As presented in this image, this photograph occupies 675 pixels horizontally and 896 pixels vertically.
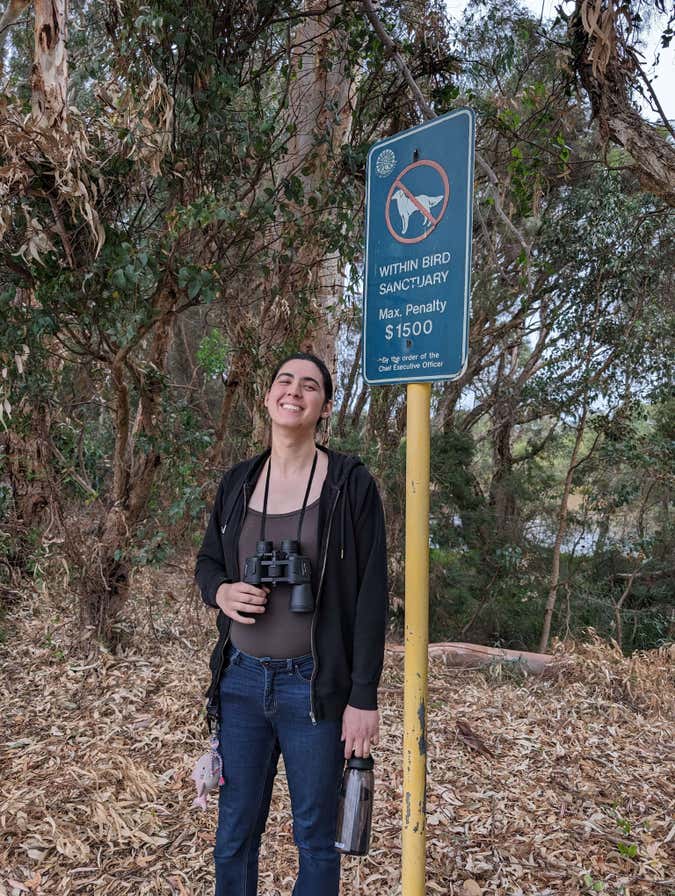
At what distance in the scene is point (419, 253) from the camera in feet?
5.80

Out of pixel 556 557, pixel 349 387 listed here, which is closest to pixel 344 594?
pixel 556 557

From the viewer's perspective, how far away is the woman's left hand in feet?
6.03

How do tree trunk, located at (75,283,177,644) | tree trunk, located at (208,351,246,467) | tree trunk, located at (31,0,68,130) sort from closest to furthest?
tree trunk, located at (75,283,177,644), tree trunk, located at (31,0,68,130), tree trunk, located at (208,351,246,467)

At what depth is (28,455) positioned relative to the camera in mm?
5551

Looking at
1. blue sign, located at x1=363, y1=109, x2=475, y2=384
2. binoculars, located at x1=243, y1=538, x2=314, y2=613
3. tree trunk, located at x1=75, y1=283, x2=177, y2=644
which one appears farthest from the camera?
tree trunk, located at x1=75, y1=283, x2=177, y2=644

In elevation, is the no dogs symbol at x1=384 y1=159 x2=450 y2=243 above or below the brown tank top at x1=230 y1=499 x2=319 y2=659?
above

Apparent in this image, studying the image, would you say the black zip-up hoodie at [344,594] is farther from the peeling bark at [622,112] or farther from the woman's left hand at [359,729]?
the peeling bark at [622,112]

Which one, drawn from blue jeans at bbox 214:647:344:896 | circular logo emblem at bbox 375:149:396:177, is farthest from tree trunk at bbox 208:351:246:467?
blue jeans at bbox 214:647:344:896

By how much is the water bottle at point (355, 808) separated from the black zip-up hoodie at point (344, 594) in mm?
154

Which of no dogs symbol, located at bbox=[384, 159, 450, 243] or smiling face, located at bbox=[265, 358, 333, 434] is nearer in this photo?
no dogs symbol, located at bbox=[384, 159, 450, 243]

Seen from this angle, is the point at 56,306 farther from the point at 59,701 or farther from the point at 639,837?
the point at 639,837

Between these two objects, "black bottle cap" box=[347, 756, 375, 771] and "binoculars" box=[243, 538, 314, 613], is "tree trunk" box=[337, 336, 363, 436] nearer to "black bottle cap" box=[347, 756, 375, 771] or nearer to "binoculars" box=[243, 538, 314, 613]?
"binoculars" box=[243, 538, 314, 613]

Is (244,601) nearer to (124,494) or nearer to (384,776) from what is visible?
(384,776)

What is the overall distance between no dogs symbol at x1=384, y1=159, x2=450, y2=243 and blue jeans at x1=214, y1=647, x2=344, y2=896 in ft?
4.08
